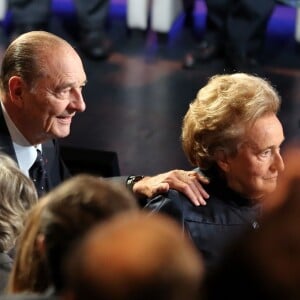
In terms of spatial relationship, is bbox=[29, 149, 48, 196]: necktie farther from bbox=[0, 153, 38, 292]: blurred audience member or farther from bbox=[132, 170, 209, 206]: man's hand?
bbox=[0, 153, 38, 292]: blurred audience member

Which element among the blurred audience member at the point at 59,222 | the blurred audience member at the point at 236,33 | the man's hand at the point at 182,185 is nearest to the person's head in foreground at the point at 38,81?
the man's hand at the point at 182,185

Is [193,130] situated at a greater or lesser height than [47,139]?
greater

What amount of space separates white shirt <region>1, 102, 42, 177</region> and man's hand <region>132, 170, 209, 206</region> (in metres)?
0.35

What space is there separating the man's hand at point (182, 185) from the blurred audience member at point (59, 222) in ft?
2.69

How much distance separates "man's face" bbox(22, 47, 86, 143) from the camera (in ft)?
8.42

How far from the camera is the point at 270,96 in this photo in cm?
226

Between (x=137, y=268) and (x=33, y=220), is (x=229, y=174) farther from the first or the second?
(x=137, y=268)

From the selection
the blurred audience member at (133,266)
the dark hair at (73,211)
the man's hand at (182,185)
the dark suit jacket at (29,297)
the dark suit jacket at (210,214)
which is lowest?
the dark suit jacket at (210,214)

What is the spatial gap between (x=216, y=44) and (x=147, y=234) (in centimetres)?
461

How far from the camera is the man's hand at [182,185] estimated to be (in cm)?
228

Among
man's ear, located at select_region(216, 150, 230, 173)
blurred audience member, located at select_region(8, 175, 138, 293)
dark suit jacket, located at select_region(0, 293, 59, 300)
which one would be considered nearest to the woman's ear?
blurred audience member, located at select_region(8, 175, 138, 293)

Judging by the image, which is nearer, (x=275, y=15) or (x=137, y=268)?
(x=137, y=268)

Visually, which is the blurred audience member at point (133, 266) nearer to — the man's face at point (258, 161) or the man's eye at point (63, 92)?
the man's face at point (258, 161)

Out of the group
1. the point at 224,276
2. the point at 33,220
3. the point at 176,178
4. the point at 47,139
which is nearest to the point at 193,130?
the point at 176,178
